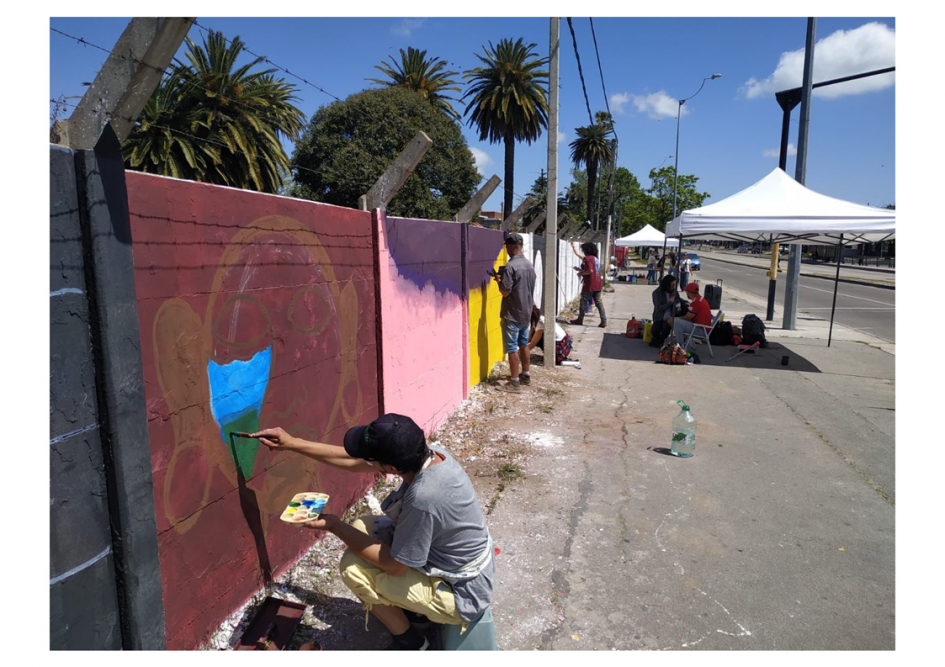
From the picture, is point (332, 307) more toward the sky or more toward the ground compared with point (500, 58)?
more toward the ground

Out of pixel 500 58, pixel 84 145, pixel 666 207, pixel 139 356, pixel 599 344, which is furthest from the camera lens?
pixel 666 207

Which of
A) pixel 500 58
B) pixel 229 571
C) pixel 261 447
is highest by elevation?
pixel 500 58

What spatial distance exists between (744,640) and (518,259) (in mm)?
4876

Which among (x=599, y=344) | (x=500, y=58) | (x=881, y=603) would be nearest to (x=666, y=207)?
(x=500, y=58)

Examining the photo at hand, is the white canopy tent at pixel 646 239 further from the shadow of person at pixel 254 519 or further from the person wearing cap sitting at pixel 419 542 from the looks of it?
the person wearing cap sitting at pixel 419 542

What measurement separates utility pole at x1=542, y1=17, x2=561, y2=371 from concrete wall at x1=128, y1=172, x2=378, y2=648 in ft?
15.1

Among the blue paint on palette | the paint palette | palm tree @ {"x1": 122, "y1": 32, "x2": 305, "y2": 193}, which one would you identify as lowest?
the paint palette

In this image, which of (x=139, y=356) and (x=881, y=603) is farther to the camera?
(x=881, y=603)

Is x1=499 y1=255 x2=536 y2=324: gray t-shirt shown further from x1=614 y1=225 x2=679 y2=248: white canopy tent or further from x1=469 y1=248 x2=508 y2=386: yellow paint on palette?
x1=614 y1=225 x2=679 y2=248: white canopy tent

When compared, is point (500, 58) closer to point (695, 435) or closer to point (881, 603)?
point (695, 435)

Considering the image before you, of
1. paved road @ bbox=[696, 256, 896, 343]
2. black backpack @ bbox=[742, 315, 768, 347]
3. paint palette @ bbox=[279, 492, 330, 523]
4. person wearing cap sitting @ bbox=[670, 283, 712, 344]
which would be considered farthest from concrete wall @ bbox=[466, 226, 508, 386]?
paved road @ bbox=[696, 256, 896, 343]

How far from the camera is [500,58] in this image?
91.8ft

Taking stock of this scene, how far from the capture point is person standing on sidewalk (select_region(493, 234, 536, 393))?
689 centimetres

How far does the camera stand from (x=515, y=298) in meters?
6.94
